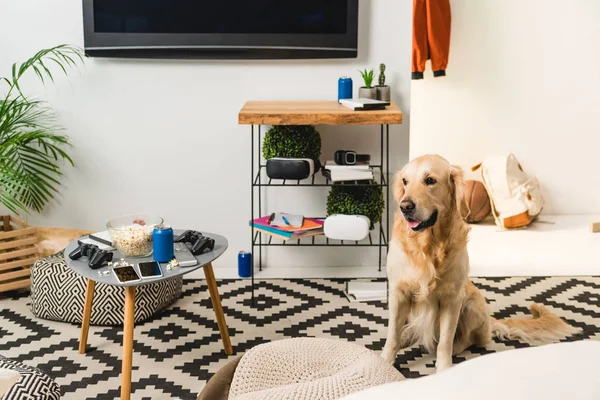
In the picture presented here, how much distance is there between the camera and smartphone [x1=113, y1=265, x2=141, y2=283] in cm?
241

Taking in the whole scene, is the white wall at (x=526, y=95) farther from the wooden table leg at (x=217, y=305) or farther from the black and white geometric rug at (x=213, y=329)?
the wooden table leg at (x=217, y=305)

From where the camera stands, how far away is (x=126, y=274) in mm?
2447

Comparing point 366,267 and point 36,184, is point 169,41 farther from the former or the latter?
point 366,267

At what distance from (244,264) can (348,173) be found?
2.57 feet

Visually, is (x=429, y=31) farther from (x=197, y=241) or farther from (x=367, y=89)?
(x=197, y=241)

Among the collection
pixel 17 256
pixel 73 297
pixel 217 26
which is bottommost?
pixel 73 297

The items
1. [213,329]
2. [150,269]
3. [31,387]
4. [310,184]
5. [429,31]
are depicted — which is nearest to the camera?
[31,387]

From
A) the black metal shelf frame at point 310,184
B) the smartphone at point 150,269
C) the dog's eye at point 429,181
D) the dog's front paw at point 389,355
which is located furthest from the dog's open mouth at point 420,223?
the black metal shelf frame at point 310,184

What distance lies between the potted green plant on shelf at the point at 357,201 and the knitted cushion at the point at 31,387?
186cm

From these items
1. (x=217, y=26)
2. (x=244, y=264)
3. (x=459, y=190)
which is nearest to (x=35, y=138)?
(x=217, y=26)

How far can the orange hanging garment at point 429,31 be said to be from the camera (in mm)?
4383

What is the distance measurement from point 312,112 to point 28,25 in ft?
5.07

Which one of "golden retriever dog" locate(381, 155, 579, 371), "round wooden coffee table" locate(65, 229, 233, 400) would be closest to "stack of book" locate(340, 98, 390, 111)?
"golden retriever dog" locate(381, 155, 579, 371)

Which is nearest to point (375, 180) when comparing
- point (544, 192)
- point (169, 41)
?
point (169, 41)
